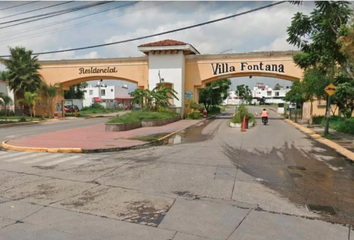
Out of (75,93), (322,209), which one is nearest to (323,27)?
(322,209)

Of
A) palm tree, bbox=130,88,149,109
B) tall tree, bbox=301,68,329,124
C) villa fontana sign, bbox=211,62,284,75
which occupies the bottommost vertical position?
palm tree, bbox=130,88,149,109

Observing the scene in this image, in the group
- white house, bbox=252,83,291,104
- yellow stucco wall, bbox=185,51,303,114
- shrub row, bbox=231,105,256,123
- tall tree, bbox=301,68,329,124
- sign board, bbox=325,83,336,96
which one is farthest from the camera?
white house, bbox=252,83,291,104

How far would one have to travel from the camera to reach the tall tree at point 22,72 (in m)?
33.9

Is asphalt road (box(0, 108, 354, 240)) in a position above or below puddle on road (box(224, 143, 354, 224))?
above

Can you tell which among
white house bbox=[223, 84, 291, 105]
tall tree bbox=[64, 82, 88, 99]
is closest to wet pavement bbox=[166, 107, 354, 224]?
tall tree bbox=[64, 82, 88, 99]

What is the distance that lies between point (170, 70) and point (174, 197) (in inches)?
1027

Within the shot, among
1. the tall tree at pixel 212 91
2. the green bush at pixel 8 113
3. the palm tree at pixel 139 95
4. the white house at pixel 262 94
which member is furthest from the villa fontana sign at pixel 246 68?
the white house at pixel 262 94

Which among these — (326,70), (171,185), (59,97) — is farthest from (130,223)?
(59,97)

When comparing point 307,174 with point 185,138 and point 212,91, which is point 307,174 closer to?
point 185,138

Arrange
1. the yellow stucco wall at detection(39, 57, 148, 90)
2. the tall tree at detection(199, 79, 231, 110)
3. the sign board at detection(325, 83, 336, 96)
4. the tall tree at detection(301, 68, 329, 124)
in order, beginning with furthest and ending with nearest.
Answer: the tall tree at detection(199, 79, 231, 110) < the yellow stucco wall at detection(39, 57, 148, 90) < the tall tree at detection(301, 68, 329, 124) < the sign board at detection(325, 83, 336, 96)

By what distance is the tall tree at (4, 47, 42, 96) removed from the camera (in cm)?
3394

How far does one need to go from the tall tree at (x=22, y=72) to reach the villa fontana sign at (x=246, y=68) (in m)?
20.5

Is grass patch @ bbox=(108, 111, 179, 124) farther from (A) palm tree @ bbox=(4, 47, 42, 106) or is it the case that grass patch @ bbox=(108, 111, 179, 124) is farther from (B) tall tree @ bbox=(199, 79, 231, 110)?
(B) tall tree @ bbox=(199, 79, 231, 110)

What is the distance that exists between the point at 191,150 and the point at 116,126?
7.99 metres
